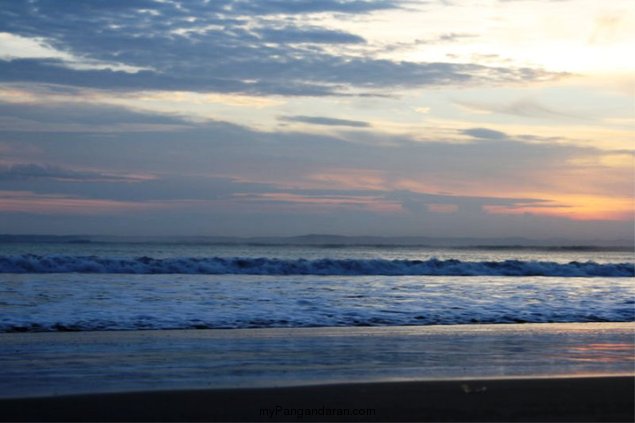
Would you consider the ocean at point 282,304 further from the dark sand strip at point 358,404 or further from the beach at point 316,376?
the dark sand strip at point 358,404

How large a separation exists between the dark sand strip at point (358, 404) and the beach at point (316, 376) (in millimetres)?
10

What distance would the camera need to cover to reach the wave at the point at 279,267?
29.9m

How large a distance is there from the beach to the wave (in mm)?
18799

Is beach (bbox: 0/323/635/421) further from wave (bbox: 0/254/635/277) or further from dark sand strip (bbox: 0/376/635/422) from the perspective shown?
wave (bbox: 0/254/635/277)

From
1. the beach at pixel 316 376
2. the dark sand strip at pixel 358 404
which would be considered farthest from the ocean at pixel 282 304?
the dark sand strip at pixel 358 404

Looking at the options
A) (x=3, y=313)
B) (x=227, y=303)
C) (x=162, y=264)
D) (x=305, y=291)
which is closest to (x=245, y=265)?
(x=162, y=264)

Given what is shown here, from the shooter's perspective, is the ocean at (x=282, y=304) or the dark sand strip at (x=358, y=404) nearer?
the dark sand strip at (x=358, y=404)

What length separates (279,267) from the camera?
3222cm

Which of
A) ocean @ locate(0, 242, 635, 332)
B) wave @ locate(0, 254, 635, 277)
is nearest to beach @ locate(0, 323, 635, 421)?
ocean @ locate(0, 242, 635, 332)

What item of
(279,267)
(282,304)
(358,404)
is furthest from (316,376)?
(279,267)

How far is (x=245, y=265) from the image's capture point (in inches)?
1296

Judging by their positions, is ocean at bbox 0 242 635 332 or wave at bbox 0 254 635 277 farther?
wave at bbox 0 254 635 277

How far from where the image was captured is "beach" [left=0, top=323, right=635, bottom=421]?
6.61 meters

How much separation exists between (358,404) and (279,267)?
25.4 m
